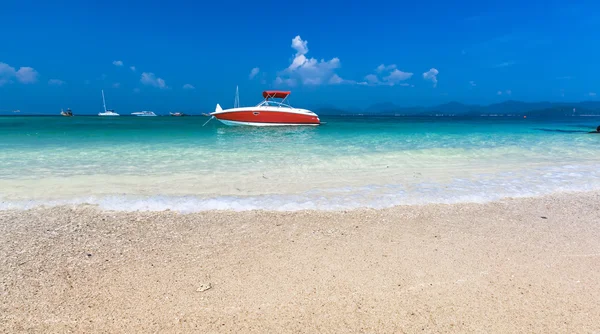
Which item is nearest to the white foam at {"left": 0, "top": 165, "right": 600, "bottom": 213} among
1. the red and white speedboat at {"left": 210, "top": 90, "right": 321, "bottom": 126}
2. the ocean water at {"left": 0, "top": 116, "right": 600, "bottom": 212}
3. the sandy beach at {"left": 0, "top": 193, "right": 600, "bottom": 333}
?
the ocean water at {"left": 0, "top": 116, "right": 600, "bottom": 212}

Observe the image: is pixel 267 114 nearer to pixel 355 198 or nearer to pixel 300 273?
pixel 355 198

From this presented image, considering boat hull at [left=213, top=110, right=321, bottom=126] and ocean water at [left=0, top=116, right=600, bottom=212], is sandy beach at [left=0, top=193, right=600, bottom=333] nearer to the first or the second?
ocean water at [left=0, top=116, right=600, bottom=212]

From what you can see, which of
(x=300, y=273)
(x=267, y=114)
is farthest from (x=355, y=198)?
(x=267, y=114)

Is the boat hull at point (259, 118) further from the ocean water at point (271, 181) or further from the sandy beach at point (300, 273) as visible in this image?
the sandy beach at point (300, 273)

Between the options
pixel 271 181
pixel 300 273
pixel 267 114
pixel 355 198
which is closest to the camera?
pixel 300 273

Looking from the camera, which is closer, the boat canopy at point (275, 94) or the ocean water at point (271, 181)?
the ocean water at point (271, 181)

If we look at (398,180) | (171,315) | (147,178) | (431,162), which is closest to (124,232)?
(171,315)

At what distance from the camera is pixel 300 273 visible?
3.00 metres

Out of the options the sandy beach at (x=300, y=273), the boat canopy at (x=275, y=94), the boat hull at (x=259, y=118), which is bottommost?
the sandy beach at (x=300, y=273)

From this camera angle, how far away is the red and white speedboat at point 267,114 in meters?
28.4

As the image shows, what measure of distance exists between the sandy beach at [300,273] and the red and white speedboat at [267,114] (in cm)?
2435

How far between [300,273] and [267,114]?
26325mm

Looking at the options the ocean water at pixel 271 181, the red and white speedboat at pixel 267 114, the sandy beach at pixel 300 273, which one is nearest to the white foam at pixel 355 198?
the ocean water at pixel 271 181

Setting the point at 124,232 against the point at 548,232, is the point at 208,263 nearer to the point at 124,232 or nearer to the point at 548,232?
the point at 124,232
